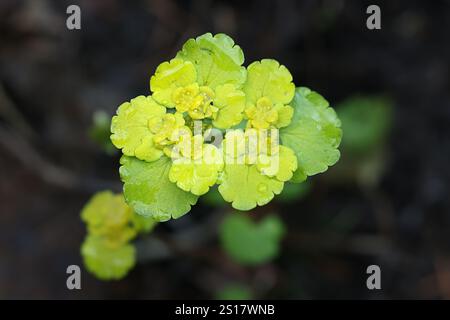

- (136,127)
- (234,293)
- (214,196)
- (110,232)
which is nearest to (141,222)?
(110,232)

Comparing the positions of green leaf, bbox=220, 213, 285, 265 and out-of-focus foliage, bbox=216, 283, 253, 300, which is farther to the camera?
out-of-focus foliage, bbox=216, 283, 253, 300

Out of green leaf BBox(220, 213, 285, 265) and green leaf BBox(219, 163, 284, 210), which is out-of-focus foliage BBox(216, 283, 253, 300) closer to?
green leaf BBox(220, 213, 285, 265)

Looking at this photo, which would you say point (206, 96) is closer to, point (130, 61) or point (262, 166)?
point (262, 166)

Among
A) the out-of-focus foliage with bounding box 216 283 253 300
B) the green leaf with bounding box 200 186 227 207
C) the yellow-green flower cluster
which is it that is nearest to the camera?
the yellow-green flower cluster

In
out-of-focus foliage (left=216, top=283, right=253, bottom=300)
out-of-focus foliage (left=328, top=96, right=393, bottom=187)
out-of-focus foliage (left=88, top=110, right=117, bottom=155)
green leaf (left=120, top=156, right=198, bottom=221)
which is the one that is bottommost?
out-of-focus foliage (left=216, top=283, right=253, bottom=300)

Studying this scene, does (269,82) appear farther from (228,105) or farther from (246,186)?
(246,186)

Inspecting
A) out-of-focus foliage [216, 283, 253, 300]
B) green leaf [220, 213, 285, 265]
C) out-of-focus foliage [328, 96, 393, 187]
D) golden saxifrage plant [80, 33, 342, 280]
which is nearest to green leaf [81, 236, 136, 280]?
golden saxifrage plant [80, 33, 342, 280]
